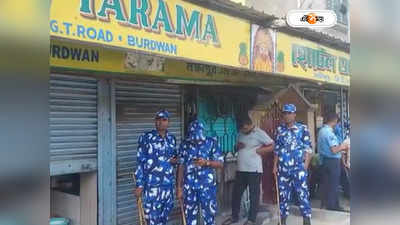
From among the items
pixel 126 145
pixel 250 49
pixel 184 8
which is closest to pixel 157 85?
pixel 126 145

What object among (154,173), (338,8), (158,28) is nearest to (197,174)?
(154,173)

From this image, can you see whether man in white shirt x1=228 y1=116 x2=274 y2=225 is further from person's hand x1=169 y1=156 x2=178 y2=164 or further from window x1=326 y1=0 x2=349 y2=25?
window x1=326 y1=0 x2=349 y2=25

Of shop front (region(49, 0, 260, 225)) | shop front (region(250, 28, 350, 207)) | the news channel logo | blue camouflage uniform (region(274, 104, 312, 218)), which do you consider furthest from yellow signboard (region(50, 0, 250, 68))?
blue camouflage uniform (region(274, 104, 312, 218))

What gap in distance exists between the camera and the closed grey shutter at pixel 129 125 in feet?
17.8

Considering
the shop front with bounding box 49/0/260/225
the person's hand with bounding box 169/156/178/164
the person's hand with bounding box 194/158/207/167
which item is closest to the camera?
the shop front with bounding box 49/0/260/225

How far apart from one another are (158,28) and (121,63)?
1500mm

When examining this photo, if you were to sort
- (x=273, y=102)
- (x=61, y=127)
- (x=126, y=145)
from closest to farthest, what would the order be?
1. (x=61, y=127)
2. (x=126, y=145)
3. (x=273, y=102)

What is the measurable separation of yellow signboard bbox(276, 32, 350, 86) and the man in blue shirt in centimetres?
84

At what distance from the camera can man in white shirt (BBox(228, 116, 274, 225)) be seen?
21.8 feet

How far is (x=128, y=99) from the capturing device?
554 centimetres

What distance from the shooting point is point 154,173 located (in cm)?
493

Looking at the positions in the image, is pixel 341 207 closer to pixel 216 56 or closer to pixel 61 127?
pixel 216 56

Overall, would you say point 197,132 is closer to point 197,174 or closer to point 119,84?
point 197,174

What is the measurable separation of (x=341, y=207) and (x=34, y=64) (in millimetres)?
7588
